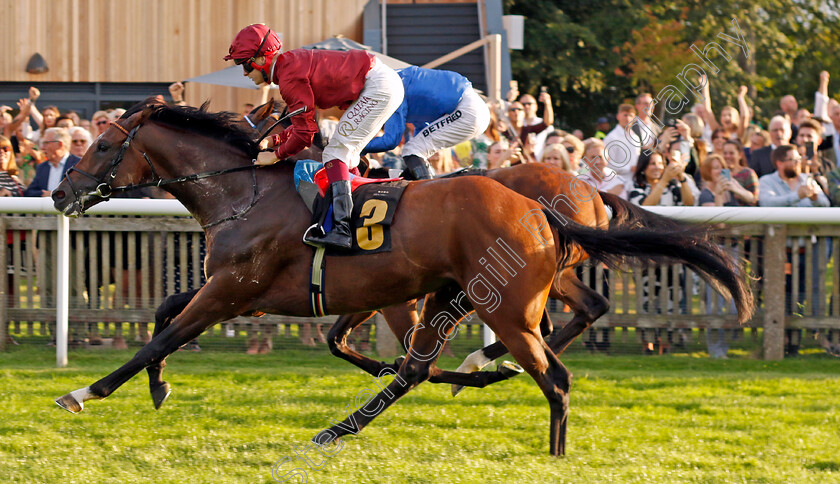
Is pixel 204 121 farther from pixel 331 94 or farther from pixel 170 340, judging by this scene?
pixel 170 340

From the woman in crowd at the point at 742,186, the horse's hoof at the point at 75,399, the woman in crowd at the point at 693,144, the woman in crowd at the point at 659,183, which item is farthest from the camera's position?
the woman in crowd at the point at 693,144

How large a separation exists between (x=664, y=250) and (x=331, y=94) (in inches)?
64.6

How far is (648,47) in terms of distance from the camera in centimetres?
1566

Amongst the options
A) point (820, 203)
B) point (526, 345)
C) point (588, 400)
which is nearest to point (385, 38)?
point (820, 203)

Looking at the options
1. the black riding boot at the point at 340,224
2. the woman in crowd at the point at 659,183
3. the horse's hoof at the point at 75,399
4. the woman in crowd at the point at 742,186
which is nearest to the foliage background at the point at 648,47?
the woman in crowd at the point at 742,186

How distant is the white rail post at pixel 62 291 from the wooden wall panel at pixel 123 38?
742cm

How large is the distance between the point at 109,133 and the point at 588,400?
295cm

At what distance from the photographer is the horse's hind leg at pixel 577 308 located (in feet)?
17.4

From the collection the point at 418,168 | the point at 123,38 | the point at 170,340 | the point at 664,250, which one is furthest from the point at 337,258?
the point at 123,38

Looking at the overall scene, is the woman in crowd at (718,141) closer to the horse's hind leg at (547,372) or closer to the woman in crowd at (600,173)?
the woman in crowd at (600,173)

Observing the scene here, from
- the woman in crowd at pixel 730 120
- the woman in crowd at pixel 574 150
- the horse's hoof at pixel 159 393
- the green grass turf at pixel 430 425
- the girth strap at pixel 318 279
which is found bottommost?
the green grass turf at pixel 430 425

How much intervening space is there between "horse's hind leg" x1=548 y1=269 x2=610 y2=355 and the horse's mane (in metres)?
1.81

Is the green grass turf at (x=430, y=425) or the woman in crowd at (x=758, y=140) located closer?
the green grass turf at (x=430, y=425)

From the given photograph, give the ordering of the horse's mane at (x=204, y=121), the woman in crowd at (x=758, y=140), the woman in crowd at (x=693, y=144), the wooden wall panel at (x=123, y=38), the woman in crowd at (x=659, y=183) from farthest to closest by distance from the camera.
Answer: the wooden wall panel at (x=123, y=38) < the woman in crowd at (x=758, y=140) < the woman in crowd at (x=693, y=144) < the woman in crowd at (x=659, y=183) < the horse's mane at (x=204, y=121)
